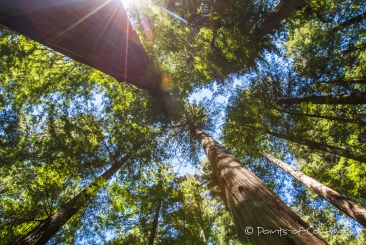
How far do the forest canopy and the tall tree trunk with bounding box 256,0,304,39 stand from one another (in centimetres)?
5

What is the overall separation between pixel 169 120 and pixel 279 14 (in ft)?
21.4

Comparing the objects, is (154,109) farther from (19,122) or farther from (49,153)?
(19,122)

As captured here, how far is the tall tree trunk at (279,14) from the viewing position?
6785 mm

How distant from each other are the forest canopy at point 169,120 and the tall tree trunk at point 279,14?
0.16 ft

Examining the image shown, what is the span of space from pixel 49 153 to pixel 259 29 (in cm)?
921

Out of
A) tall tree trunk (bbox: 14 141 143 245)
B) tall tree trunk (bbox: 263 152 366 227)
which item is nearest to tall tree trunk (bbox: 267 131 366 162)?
tall tree trunk (bbox: 263 152 366 227)

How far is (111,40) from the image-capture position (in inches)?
154

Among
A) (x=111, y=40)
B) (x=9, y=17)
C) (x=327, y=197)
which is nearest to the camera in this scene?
(x=9, y=17)

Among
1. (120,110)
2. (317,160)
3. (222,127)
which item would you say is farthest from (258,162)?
(120,110)

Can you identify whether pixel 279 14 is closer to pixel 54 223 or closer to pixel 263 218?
pixel 263 218

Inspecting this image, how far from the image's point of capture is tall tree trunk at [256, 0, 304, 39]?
22.3 feet

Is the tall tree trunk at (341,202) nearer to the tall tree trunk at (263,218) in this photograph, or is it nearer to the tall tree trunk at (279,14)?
the tall tree trunk at (263,218)

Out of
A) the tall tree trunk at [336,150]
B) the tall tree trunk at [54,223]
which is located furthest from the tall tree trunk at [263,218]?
the tall tree trunk at [336,150]

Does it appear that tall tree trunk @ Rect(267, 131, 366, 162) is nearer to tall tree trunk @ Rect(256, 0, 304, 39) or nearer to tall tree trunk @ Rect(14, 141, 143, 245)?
tall tree trunk @ Rect(256, 0, 304, 39)
